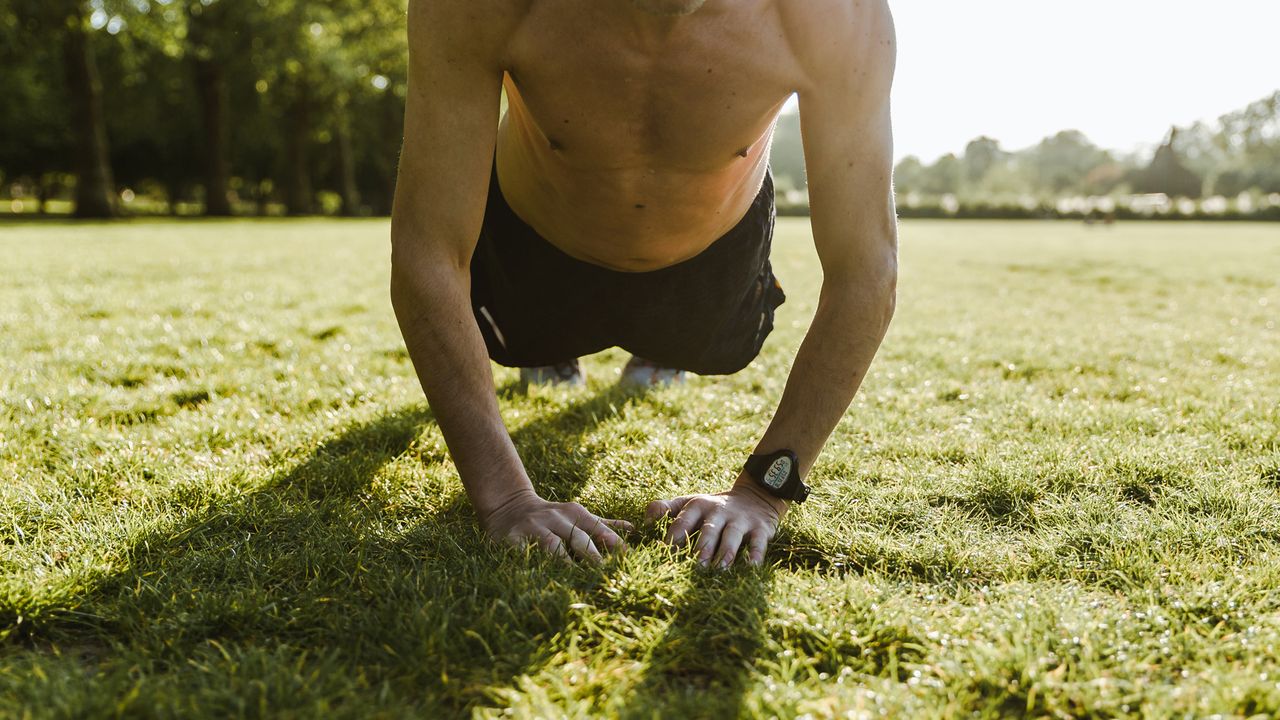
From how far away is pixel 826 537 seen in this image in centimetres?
223

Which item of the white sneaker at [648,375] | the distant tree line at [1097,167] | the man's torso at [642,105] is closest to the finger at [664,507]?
the man's torso at [642,105]

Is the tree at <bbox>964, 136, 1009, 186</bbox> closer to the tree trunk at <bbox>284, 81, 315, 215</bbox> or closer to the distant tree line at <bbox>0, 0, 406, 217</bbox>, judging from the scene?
the distant tree line at <bbox>0, 0, 406, 217</bbox>

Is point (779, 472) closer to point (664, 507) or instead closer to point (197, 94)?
point (664, 507)

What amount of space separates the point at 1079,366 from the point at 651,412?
9.24 feet

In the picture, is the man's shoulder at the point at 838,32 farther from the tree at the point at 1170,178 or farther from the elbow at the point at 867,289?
the tree at the point at 1170,178

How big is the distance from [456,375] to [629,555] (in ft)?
2.20

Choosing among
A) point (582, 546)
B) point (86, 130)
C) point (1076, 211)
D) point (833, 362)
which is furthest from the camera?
point (1076, 211)

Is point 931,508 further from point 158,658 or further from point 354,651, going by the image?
point 158,658

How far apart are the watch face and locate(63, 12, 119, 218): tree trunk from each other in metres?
28.4

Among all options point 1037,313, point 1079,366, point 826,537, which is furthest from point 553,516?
point 1037,313

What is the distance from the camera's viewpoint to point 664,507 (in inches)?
91.0

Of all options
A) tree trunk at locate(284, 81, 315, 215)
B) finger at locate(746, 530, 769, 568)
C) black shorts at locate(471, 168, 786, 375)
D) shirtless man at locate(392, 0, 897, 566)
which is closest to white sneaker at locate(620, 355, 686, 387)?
black shorts at locate(471, 168, 786, 375)

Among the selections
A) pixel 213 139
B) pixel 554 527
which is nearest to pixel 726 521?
pixel 554 527

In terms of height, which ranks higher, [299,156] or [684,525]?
[299,156]
